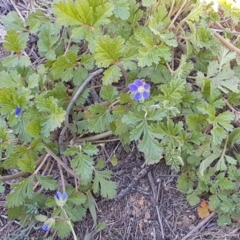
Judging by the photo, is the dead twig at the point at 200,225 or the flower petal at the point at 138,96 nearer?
the flower petal at the point at 138,96

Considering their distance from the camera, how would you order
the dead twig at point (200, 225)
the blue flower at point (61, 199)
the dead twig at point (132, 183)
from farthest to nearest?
the dead twig at point (132, 183) < the dead twig at point (200, 225) < the blue flower at point (61, 199)

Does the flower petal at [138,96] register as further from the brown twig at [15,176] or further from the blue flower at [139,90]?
the brown twig at [15,176]

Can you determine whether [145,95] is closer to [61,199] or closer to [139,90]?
[139,90]

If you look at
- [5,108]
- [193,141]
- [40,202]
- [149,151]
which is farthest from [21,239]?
[193,141]

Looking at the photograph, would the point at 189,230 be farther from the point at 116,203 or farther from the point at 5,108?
the point at 5,108

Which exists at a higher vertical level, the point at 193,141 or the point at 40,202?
the point at 193,141


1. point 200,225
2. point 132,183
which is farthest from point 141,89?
point 200,225

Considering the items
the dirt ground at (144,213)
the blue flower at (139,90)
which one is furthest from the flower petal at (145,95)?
the dirt ground at (144,213)

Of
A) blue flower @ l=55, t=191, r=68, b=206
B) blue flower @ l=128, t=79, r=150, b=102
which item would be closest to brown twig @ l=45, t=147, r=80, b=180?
blue flower @ l=55, t=191, r=68, b=206
